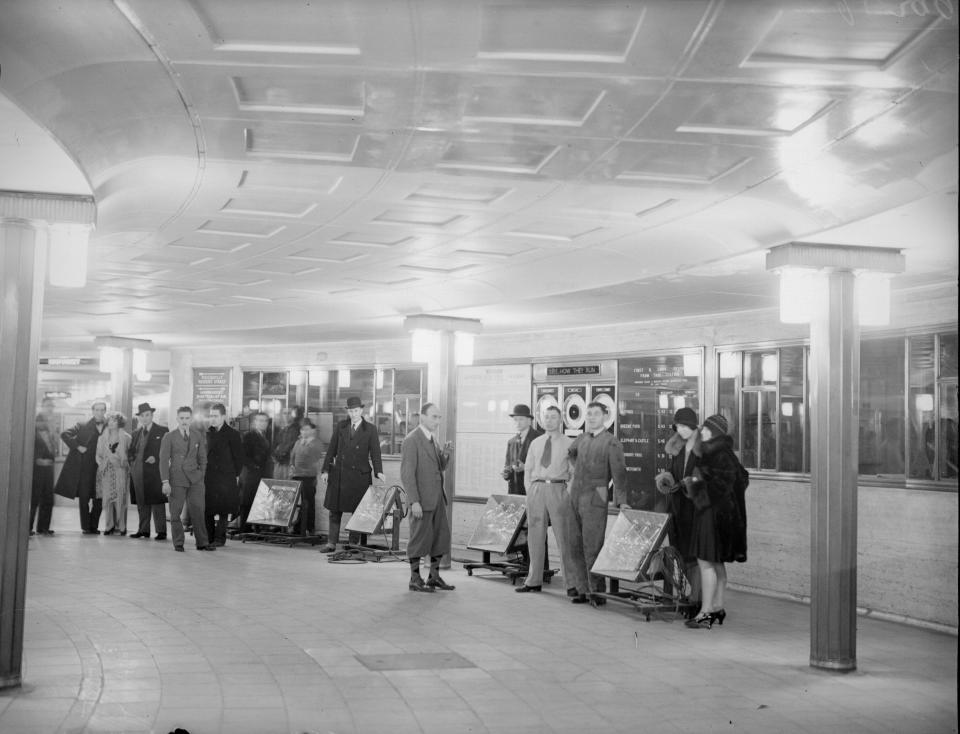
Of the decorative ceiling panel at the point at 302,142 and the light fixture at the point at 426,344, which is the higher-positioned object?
the decorative ceiling panel at the point at 302,142

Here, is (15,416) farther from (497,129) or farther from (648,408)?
(648,408)

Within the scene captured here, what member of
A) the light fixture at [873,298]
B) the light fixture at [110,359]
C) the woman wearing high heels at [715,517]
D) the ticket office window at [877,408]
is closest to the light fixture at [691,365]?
the ticket office window at [877,408]

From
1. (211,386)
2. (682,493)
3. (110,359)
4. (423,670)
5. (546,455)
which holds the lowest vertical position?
(423,670)

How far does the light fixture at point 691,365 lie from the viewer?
41.6 ft

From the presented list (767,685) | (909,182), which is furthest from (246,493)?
(909,182)

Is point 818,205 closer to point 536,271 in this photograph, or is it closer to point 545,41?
point 545,41

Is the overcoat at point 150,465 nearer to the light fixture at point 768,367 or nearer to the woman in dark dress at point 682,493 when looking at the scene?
the woman in dark dress at point 682,493

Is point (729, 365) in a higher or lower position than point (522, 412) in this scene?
higher

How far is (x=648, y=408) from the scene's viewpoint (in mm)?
13336

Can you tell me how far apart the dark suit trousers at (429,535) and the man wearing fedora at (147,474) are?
554 cm

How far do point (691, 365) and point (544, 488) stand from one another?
9.44 feet

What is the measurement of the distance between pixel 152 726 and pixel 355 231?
433 centimetres

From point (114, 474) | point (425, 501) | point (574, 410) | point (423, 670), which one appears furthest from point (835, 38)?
point (114, 474)

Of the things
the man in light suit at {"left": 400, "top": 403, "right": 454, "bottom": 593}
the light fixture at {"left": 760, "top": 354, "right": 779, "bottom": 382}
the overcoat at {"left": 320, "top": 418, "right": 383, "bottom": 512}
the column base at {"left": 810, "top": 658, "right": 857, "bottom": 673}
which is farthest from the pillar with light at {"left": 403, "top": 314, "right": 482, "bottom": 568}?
the column base at {"left": 810, "top": 658, "right": 857, "bottom": 673}
